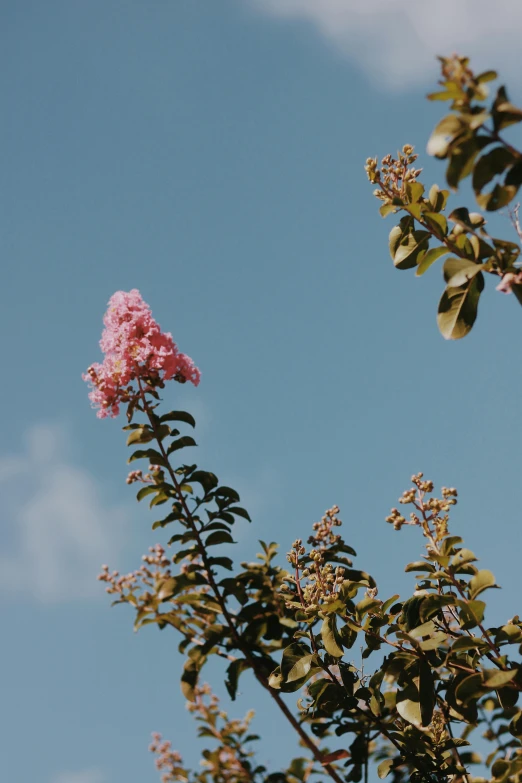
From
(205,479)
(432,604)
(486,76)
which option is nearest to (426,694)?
(432,604)

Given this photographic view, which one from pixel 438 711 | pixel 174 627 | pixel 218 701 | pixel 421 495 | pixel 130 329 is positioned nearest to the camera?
pixel 421 495

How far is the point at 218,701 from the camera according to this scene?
12.7 feet

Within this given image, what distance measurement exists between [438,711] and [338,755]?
0.51m

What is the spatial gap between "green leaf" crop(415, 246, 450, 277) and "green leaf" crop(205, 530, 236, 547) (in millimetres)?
1425

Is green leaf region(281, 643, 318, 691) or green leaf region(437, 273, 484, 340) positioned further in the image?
green leaf region(281, 643, 318, 691)

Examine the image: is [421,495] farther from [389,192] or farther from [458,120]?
[458,120]

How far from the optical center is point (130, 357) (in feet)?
11.5

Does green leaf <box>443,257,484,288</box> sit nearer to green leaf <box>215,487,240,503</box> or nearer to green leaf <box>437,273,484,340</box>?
green leaf <box>437,273,484,340</box>

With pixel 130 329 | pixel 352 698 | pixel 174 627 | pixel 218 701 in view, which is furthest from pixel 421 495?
pixel 218 701

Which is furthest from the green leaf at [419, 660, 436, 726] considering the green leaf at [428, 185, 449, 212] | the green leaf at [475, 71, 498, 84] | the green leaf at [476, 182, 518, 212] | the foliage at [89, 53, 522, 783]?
the green leaf at [475, 71, 498, 84]

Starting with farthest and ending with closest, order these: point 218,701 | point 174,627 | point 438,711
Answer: point 218,701
point 174,627
point 438,711

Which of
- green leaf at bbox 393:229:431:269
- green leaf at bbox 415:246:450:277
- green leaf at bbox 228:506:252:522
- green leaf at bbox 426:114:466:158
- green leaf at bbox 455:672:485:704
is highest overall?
green leaf at bbox 393:229:431:269

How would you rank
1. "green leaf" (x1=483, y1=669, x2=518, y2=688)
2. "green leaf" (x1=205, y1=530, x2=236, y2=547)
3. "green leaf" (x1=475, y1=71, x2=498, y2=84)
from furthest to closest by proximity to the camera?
1. "green leaf" (x1=205, y1=530, x2=236, y2=547)
2. "green leaf" (x1=483, y1=669, x2=518, y2=688)
3. "green leaf" (x1=475, y1=71, x2=498, y2=84)

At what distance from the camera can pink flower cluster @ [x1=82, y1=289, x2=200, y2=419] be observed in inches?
137
